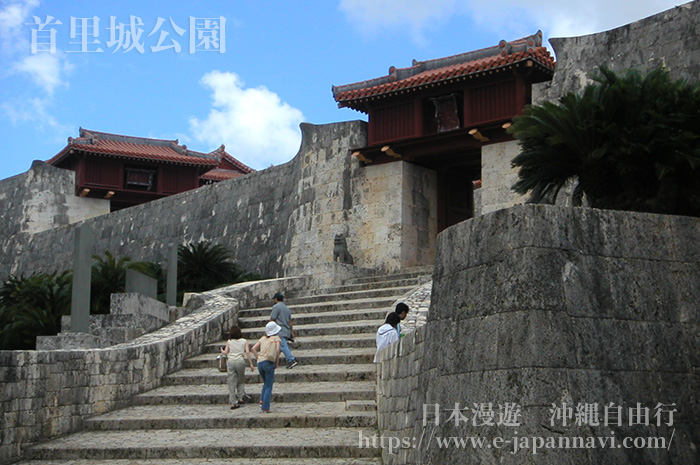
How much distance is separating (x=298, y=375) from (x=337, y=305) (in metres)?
3.32

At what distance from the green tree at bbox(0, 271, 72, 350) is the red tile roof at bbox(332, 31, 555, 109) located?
303 inches

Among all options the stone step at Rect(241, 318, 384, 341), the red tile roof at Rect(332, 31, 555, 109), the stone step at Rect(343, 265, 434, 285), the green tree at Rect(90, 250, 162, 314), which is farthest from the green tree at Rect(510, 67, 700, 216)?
the green tree at Rect(90, 250, 162, 314)

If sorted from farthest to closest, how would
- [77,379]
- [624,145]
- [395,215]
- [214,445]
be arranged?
[395,215] → [77,379] → [214,445] → [624,145]

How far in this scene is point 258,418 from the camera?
10.0m

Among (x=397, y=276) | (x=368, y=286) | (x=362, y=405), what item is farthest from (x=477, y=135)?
(x=362, y=405)

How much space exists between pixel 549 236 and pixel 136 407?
293 inches

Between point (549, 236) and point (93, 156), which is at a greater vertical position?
point (93, 156)

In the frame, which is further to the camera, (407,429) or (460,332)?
(407,429)

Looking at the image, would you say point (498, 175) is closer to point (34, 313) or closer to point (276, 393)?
point (276, 393)

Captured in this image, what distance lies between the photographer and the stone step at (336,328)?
1289 centimetres

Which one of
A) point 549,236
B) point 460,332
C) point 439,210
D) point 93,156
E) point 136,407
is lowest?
point 136,407

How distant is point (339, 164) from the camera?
21.8 metres

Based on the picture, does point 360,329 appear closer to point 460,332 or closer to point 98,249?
point 460,332

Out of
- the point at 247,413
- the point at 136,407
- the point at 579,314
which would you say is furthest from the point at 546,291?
the point at 136,407
